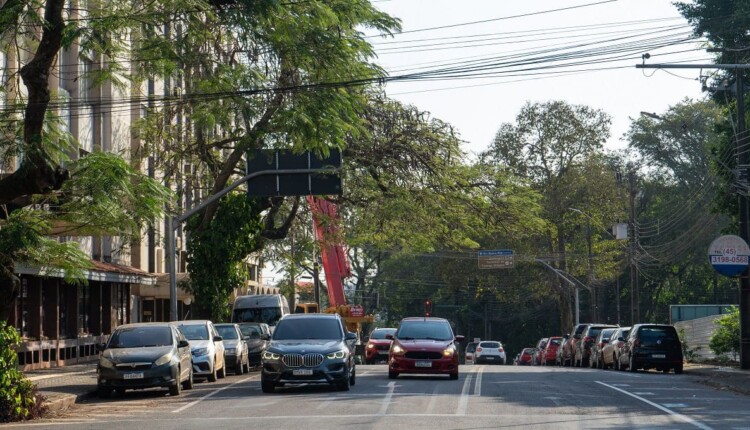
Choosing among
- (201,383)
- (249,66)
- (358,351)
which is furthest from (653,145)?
(249,66)

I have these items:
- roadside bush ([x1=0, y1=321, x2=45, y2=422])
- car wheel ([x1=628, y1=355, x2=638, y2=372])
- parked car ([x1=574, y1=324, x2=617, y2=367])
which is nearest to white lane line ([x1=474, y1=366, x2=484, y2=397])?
roadside bush ([x1=0, y1=321, x2=45, y2=422])

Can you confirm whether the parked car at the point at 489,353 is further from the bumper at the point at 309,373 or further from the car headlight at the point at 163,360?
the car headlight at the point at 163,360

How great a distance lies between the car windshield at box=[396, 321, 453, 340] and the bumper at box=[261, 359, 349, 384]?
5.27m

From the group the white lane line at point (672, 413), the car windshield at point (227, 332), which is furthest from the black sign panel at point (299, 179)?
the white lane line at point (672, 413)

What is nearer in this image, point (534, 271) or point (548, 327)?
point (534, 271)

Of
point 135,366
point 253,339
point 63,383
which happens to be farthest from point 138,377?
point 253,339

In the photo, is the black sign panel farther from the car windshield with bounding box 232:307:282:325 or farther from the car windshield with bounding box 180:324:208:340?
the car windshield with bounding box 232:307:282:325

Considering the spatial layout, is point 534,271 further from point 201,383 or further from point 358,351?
point 201,383

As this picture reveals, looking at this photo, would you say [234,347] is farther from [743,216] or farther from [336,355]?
[743,216]

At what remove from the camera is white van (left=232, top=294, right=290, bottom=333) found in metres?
46.1

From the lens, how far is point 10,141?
65.2 ft

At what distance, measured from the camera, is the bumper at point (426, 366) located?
2861 centimetres

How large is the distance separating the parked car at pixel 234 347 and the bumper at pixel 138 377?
8.90 m

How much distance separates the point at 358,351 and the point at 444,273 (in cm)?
1648
